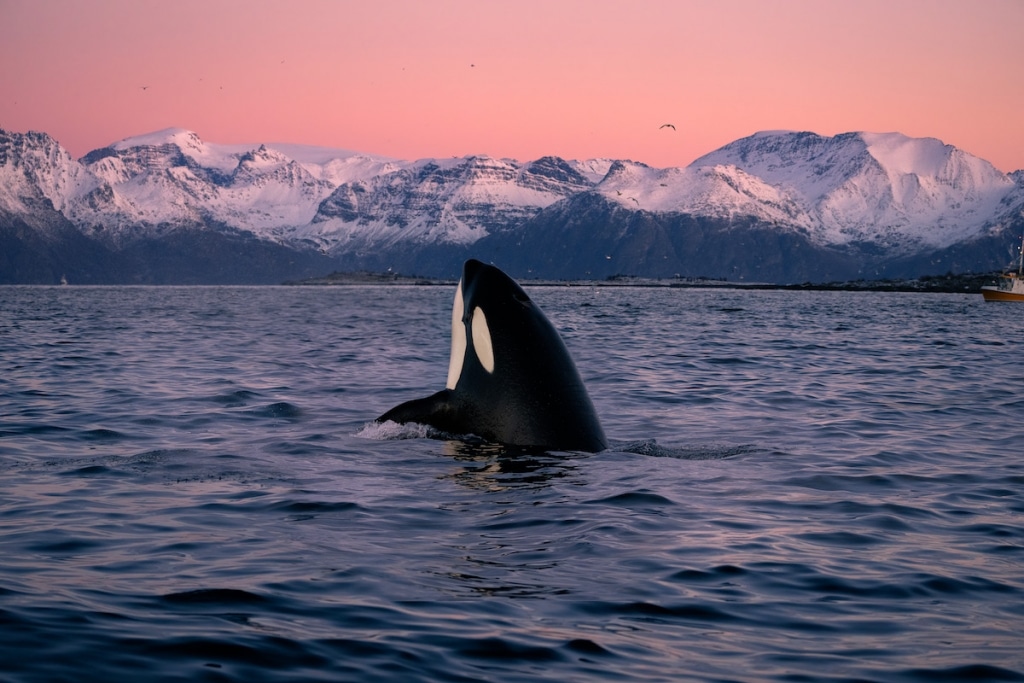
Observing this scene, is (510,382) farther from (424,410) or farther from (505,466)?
(424,410)

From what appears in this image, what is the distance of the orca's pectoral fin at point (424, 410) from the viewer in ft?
41.6

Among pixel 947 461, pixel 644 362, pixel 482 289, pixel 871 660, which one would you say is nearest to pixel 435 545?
pixel 871 660

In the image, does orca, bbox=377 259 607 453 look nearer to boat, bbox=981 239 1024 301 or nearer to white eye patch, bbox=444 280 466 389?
white eye patch, bbox=444 280 466 389

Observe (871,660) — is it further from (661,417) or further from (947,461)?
(661,417)

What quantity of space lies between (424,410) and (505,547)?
4.09m


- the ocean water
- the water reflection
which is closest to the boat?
the ocean water

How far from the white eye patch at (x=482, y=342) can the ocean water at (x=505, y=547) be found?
1053 mm

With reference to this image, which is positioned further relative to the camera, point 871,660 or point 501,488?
point 501,488

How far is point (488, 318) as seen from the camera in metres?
12.4

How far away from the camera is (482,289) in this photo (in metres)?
12.6

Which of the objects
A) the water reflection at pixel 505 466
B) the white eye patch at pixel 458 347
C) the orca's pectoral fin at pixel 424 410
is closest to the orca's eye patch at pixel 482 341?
the white eye patch at pixel 458 347

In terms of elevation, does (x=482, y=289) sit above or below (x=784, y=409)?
above

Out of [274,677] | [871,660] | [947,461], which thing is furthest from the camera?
[947,461]

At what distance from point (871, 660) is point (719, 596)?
4.72 feet
